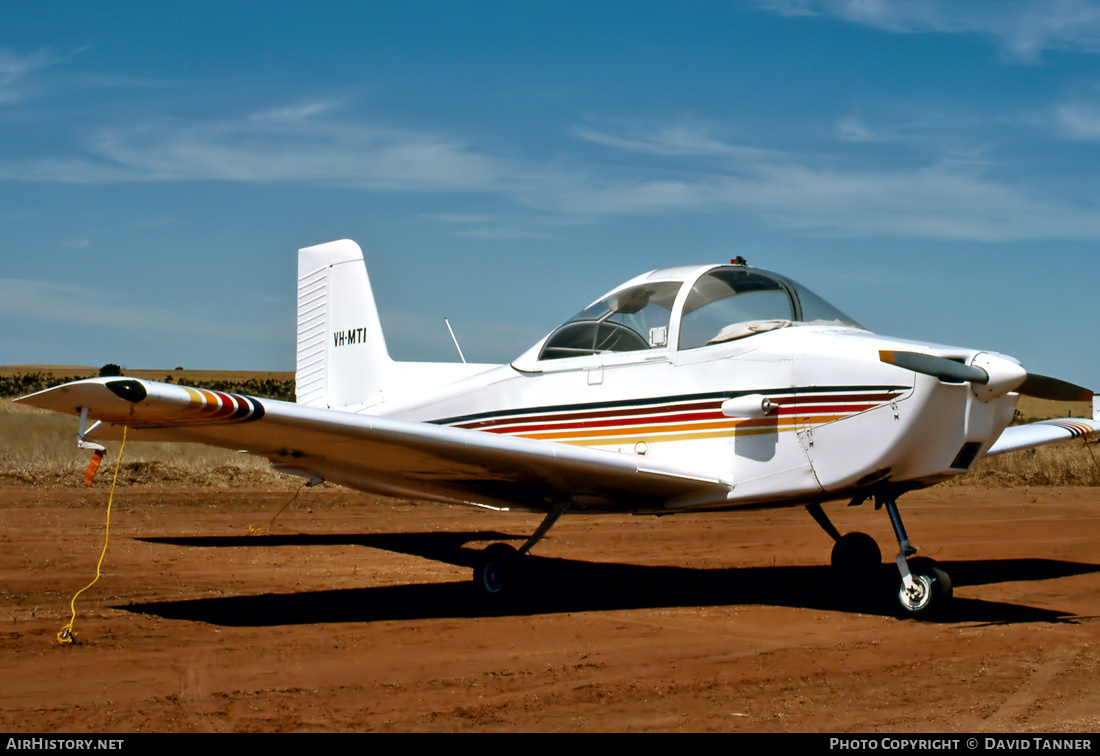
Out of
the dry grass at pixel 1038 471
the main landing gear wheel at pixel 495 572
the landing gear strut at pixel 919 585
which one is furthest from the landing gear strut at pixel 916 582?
the dry grass at pixel 1038 471

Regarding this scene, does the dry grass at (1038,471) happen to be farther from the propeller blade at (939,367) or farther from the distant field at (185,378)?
the distant field at (185,378)

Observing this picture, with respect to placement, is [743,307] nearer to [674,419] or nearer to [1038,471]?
[674,419]

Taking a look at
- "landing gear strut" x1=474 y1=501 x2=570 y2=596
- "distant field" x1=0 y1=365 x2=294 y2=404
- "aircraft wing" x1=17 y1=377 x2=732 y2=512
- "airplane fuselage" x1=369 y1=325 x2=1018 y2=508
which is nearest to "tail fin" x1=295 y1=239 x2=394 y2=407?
"aircraft wing" x1=17 y1=377 x2=732 y2=512

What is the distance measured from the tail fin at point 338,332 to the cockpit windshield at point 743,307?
4245mm

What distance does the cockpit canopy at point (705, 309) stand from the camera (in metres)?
7.62

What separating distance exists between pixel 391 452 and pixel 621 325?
224cm

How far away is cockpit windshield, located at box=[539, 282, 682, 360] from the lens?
800 centimetres

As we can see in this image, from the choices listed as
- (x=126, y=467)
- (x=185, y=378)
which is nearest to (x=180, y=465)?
(x=126, y=467)

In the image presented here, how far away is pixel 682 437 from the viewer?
25.1 feet

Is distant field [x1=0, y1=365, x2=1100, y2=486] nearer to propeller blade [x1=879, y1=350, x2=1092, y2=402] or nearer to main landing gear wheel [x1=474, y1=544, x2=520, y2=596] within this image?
propeller blade [x1=879, y1=350, x2=1092, y2=402]

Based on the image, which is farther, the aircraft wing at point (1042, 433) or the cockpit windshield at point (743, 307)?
the aircraft wing at point (1042, 433)

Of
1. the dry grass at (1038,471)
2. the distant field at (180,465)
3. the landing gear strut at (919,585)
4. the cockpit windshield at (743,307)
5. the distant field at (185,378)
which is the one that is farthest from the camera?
the distant field at (185,378)

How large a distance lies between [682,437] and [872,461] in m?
1.48

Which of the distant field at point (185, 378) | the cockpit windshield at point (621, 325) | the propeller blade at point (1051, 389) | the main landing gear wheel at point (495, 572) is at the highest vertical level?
the distant field at point (185, 378)
